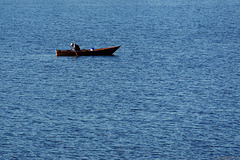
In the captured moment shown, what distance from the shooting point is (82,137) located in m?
51.6

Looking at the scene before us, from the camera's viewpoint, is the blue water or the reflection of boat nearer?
the blue water

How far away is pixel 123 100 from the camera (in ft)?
218

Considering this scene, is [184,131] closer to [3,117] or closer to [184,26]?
[3,117]

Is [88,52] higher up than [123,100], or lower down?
higher up

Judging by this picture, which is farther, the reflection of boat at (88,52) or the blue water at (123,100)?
the reflection of boat at (88,52)

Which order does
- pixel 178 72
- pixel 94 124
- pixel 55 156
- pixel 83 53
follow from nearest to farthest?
pixel 55 156
pixel 94 124
pixel 178 72
pixel 83 53

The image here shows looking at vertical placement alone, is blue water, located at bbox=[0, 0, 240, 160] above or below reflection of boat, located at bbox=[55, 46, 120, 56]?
below

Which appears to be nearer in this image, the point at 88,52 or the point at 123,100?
the point at 123,100

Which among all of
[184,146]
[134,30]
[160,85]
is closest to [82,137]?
[184,146]

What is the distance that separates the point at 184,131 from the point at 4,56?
54574mm

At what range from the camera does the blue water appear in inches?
1940

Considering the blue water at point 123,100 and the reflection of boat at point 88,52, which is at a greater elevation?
the reflection of boat at point 88,52

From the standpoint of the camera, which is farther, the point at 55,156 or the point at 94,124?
the point at 94,124

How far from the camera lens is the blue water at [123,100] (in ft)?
162
